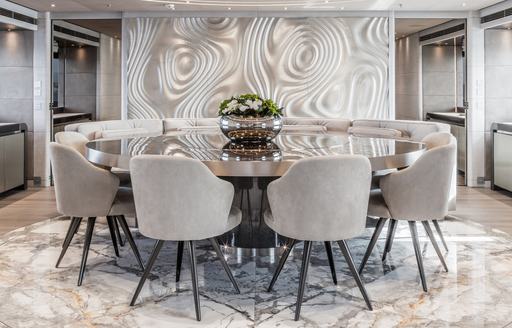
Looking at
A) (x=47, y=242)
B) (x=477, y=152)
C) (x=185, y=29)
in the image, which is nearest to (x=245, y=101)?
(x=47, y=242)

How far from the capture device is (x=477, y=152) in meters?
7.09

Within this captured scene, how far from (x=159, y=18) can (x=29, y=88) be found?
2.09 m

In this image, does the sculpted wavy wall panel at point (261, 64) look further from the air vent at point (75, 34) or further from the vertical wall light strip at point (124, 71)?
the air vent at point (75, 34)

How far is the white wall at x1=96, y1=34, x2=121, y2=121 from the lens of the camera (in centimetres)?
759

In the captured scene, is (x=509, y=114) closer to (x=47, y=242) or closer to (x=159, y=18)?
(x=159, y=18)

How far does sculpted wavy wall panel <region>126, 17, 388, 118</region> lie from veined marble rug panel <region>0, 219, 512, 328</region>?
11.5 ft

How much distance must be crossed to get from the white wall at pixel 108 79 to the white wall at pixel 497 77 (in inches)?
209

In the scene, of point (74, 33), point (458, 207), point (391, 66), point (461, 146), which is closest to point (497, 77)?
point (461, 146)

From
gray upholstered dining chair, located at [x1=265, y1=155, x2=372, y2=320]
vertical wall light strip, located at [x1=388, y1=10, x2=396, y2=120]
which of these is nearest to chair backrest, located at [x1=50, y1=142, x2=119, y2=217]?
gray upholstered dining chair, located at [x1=265, y1=155, x2=372, y2=320]

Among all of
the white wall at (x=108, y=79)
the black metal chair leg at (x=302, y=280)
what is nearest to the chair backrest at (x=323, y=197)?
the black metal chair leg at (x=302, y=280)

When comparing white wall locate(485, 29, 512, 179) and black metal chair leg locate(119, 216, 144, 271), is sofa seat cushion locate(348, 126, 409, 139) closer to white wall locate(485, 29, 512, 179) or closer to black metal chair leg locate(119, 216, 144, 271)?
Answer: white wall locate(485, 29, 512, 179)

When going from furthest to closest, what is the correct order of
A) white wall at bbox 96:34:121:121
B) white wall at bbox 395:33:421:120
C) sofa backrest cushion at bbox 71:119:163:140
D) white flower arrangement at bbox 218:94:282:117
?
1. white wall at bbox 395:33:421:120
2. white wall at bbox 96:34:121:121
3. sofa backrest cushion at bbox 71:119:163:140
4. white flower arrangement at bbox 218:94:282:117

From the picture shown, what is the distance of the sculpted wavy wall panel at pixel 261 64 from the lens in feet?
23.6

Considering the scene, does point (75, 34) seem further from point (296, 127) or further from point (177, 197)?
point (177, 197)
